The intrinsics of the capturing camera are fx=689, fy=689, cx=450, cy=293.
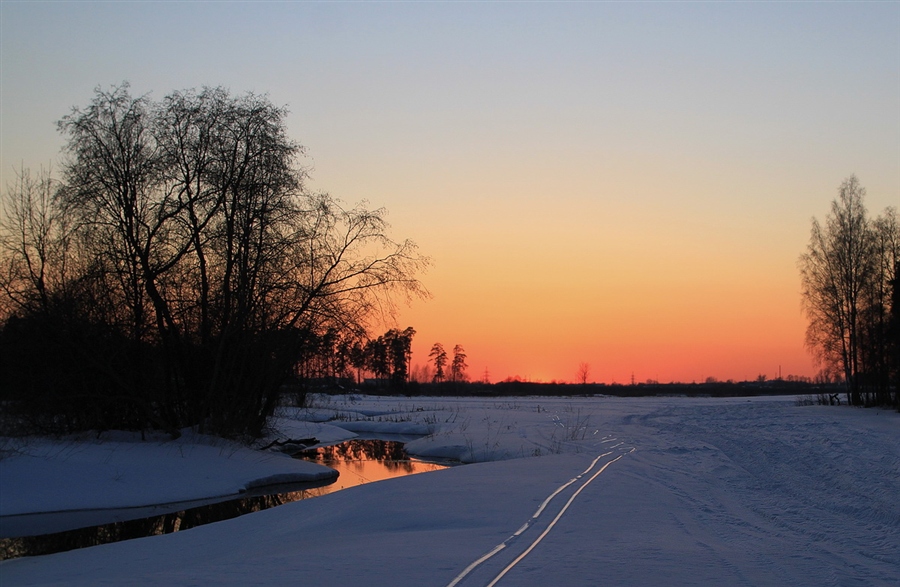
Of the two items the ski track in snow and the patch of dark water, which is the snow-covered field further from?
the patch of dark water

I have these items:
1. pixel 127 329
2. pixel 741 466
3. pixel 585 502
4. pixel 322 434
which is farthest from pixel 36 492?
pixel 322 434

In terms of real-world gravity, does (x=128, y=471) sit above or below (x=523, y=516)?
below

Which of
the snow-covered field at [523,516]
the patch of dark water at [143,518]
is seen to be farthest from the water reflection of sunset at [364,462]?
the snow-covered field at [523,516]

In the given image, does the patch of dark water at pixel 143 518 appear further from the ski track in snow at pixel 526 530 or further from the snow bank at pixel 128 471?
the ski track in snow at pixel 526 530

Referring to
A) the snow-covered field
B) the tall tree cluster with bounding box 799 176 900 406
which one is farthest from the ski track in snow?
the tall tree cluster with bounding box 799 176 900 406

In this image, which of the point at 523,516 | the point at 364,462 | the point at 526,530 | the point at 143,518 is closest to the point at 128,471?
the point at 143,518

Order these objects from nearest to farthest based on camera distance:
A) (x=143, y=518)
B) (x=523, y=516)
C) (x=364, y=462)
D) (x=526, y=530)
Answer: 1. (x=526, y=530)
2. (x=523, y=516)
3. (x=143, y=518)
4. (x=364, y=462)

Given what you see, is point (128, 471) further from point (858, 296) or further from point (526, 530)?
point (858, 296)

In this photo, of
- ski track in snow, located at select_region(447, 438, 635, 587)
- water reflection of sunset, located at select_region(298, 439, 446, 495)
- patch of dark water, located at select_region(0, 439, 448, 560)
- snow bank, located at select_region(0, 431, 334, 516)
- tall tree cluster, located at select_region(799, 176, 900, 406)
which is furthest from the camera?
tall tree cluster, located at select_region(799, 176, 900, 406)

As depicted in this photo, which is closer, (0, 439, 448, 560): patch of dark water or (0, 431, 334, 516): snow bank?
(0, 439, 448, 560): patch of dark water

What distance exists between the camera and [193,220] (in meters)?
22.8

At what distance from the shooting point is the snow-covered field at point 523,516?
8.10 metres

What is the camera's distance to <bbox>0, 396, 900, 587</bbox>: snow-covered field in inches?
319

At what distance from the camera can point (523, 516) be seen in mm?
11297
